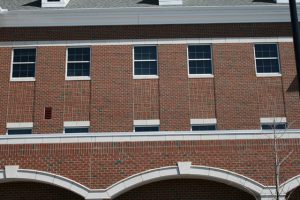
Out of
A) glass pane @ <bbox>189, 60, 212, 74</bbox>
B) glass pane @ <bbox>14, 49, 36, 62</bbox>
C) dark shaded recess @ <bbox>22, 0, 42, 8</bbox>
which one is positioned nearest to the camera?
glass pane @ <bbox>189, 60, 212, 74</bbox>

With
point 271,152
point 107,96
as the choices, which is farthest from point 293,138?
point 107,96

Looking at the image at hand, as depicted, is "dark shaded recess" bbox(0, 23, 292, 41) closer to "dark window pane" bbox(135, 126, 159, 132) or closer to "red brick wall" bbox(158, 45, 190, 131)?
"red brick wall" bbox(158, 45, 190, 131)

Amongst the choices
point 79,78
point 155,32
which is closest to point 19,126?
point 79,78

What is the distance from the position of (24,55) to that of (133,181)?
32.8 ft

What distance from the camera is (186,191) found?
57.9 ft

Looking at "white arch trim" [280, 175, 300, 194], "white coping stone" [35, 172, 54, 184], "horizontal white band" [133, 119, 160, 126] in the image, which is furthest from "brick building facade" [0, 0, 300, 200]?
"white arch trim" [280, 175, 300, 194]

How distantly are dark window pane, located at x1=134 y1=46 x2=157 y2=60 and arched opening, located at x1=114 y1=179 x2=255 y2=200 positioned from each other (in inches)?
289

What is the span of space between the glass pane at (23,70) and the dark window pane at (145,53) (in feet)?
16.4

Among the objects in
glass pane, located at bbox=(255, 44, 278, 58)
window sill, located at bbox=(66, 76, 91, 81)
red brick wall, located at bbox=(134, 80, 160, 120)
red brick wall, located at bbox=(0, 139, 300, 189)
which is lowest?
red brick wall, located at bbox=(0, 139, 300, 189)

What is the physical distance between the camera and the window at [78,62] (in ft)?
75.0

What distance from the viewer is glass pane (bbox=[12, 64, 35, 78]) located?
2300 centimetres

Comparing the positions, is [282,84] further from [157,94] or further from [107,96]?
[107,96]

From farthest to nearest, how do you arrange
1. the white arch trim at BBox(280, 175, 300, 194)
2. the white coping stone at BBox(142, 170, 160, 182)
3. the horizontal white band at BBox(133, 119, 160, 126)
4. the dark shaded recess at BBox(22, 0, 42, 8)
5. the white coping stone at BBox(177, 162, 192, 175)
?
the dark shaded recess at BBox(22, 0, 42, 8), the horizontal white band at BBox(133, 119, 160, 126), the white coping stone at BBox(177, 162, 192, 175), the white coping stone at BBox(142, 170, 160, 182), the white arch trim at BBox(280, 175, 300, 194)

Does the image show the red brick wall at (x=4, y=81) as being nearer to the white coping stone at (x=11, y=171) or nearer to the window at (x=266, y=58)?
the white coping stone at (x=11, y=171)
